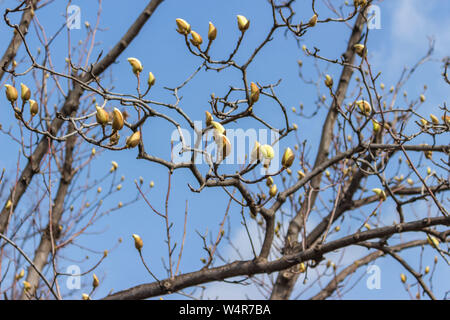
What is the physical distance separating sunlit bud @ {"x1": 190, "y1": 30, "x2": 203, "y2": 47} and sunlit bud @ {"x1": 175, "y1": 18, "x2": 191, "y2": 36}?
27 mm

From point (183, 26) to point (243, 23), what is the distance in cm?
27

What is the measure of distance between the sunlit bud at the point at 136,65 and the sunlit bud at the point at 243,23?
1.58 ft

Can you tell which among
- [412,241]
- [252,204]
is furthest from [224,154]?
[412,241]

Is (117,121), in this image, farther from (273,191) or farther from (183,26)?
(273,191)

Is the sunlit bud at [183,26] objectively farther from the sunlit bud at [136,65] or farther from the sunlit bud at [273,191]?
the sunlit bud at [273,191]

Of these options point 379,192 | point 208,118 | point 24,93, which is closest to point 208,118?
point 208,118

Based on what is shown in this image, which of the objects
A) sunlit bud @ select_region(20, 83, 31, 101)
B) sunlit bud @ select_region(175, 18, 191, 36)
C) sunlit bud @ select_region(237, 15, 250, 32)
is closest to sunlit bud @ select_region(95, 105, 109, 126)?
sunlit bud @ select_region(20, 83, 31, 101)

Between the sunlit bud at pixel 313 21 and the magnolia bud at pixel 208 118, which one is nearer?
the magnolia bud at pixel 208 118

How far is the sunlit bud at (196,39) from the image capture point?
2148mm

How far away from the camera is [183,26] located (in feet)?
6.93

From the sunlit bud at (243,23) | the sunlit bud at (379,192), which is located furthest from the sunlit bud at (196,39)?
the sunlit bud at (379,192)

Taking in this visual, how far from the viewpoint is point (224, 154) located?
1.72 m
